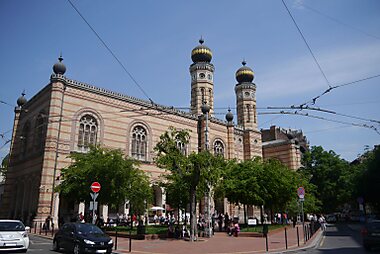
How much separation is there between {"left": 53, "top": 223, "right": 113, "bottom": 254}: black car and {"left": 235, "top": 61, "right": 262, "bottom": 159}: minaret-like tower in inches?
1422

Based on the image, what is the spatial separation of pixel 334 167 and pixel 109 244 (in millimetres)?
40300

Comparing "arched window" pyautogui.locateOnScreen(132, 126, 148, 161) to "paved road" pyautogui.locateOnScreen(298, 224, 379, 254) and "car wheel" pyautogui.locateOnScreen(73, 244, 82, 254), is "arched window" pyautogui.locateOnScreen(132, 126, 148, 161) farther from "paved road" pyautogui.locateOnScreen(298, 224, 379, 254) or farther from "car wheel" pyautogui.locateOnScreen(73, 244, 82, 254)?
"car wheel" pyautogui.locateOnScreen(73, 244, 82, 254)

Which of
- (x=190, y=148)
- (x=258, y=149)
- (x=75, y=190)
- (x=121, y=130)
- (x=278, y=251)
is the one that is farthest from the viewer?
(x=258, y=149)

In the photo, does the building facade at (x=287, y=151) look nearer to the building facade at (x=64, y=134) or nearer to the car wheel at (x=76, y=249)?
the building facade at (x=64, y=134)

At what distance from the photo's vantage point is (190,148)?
39312 millimetres

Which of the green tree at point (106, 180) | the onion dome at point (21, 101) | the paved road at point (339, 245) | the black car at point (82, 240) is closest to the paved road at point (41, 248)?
the black car at point (82, 240)

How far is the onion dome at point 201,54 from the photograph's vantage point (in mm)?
46438

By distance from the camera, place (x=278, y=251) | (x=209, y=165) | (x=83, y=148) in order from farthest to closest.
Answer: (x=83, y=148)
(x=209, y=165)
(x=278, y=251)

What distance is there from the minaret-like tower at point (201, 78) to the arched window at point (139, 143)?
11333 mm

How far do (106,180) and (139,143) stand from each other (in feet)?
40.8

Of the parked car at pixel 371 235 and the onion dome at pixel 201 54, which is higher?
the onion dome at pixel 201 54

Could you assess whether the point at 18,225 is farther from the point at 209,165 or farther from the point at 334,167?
the point at 334,167

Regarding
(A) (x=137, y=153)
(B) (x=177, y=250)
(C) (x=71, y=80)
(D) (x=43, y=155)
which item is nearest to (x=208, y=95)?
(A) (x=137, y=153)

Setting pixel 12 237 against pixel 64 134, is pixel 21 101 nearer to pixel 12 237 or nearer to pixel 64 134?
pixel 64 134
